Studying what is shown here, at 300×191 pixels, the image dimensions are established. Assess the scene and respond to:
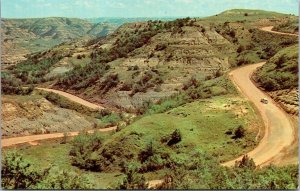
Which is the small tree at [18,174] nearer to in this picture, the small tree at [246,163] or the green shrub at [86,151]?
the green shrub at [86,151]

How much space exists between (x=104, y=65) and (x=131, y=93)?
16.3 meters

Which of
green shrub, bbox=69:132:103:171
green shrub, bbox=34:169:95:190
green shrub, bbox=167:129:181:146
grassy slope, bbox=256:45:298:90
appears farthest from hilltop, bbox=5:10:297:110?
green shrub, bbox=34:169:95:190

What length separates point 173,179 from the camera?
25141mm

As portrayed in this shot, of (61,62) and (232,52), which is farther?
(61,62)

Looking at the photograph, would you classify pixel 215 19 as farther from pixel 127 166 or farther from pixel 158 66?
pixel 127 166

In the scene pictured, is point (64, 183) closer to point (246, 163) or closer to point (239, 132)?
point (246, 163)

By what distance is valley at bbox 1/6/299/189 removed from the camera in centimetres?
2839

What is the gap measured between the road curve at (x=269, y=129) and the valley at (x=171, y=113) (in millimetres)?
84

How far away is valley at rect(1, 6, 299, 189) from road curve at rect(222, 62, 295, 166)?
0.08 metres

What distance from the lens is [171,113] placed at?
4219 centimetres

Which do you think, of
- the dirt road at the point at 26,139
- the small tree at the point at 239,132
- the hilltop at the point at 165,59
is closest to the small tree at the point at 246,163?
the small tree at the point at 239,132

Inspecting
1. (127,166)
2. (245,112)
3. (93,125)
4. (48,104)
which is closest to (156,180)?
(127,166)

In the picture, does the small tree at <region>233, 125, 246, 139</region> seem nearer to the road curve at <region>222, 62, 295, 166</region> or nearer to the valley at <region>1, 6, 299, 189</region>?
the valley at <region>1, 6, 299, 189</region>

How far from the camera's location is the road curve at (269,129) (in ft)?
104
